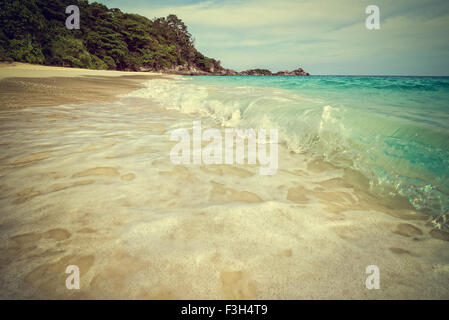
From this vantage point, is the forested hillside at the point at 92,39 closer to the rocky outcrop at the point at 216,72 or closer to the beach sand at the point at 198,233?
the rocky outcrop at the point at 216,72

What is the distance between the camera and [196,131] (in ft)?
10.5

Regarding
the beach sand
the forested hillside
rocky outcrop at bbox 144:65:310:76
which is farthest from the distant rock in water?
the beach sand

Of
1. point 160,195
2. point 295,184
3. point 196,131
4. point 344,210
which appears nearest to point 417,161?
point 344,210

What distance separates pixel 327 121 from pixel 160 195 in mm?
2636

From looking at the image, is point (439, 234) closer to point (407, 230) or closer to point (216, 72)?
point (407, 230)

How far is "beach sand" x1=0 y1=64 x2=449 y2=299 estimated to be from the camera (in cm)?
87

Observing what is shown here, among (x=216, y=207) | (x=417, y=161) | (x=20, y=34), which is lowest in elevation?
(x=216, y=207)

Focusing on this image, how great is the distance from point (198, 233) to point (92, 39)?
44952 millimetres

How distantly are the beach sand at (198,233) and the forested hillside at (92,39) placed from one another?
30.5 m

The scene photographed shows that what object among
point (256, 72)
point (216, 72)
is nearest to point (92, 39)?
point (216, 72)

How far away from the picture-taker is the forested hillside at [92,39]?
22.9 meters

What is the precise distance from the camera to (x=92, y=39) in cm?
3344

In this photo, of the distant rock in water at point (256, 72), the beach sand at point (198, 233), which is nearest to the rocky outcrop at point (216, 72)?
the distant rock in water at point (256, 72)
